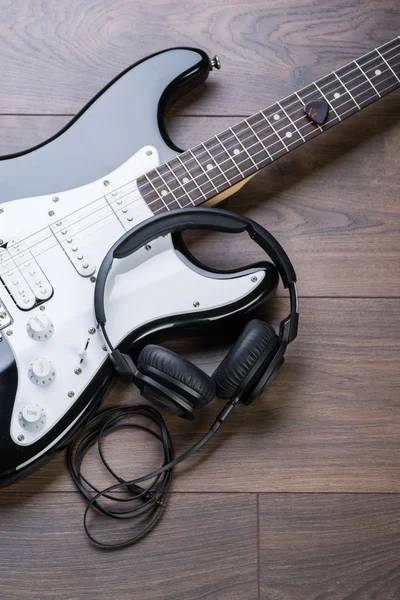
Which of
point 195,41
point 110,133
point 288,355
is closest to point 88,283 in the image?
point 110,133

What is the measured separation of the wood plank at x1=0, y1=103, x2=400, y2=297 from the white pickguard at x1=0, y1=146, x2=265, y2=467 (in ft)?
0.45

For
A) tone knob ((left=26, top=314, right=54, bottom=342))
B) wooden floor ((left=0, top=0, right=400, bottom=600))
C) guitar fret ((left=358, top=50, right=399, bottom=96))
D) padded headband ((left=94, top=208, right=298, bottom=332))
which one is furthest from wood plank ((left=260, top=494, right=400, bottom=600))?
guitar fret ((left=358, top=50, right=399, bottom=96))

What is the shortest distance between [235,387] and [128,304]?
0.70 ft

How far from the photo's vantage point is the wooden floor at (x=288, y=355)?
3.82ft

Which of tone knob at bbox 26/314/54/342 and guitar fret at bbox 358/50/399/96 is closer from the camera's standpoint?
tone knob at bbox 26/314/54/342

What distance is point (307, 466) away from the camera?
120cm

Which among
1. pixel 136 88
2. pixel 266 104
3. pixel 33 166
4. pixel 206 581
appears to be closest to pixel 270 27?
pixel 266 104

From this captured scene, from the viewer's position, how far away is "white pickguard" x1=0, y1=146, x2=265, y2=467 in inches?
43.6

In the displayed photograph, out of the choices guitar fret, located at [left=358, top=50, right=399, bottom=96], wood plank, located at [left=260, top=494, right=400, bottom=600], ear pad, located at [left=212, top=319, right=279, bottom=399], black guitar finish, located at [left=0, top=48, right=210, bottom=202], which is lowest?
wood plank, located at [left=260, top=494, right=400, bottom=600]

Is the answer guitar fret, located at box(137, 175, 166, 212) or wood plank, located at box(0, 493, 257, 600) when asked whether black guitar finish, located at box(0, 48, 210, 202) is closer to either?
guitar fret, located at box(137, 175, 166, 212)

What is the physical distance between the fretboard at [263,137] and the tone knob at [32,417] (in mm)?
364

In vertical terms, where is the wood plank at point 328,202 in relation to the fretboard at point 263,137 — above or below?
below

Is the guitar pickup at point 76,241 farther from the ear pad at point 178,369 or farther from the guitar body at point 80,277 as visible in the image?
the ear pad at point 178,369

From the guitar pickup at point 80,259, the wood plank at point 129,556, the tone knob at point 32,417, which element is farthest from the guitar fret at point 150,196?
the wood plank at point 129,556
